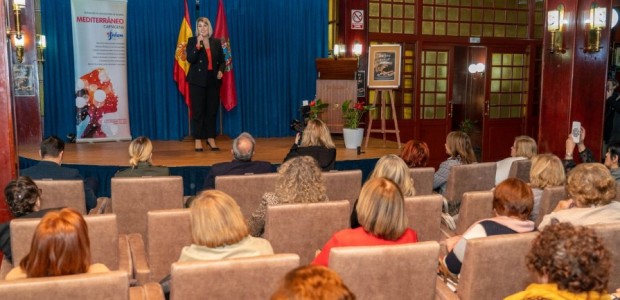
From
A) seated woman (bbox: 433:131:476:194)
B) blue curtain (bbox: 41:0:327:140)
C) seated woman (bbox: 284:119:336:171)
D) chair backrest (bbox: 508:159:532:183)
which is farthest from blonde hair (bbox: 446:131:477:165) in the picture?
blue curtain (bbox: 41:0:327:140)

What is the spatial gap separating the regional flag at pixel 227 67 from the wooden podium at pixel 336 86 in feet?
5.49

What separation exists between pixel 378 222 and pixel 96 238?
1.42 meters

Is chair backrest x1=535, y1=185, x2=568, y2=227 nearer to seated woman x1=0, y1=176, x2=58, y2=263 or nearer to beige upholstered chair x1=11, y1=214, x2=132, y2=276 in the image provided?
beige upholstered chair x1=11, y1=214, x2=132, y2=276

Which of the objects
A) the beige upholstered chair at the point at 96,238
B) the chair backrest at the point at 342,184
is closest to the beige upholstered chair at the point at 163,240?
the beige upholstered chair at the point at 96,238

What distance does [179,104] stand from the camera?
9.98 metres

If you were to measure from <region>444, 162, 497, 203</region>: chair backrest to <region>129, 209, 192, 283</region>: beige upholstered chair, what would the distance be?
7.74 feet

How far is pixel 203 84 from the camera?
7512mm

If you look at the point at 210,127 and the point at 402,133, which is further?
the point at 402,133

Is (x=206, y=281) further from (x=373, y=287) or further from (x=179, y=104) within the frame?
(x=179, y=104)

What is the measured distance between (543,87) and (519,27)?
416cm

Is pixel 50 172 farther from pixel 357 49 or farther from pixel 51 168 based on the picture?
pixel 357 49

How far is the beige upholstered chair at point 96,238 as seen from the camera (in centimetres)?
279

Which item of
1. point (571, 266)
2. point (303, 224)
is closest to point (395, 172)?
point (303, 224)

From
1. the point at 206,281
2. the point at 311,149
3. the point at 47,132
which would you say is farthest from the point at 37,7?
the point at 206,281
